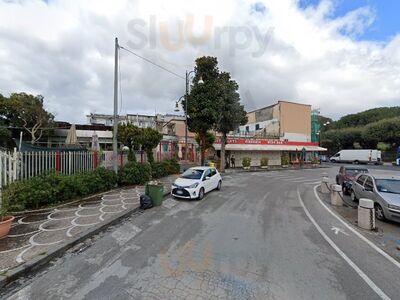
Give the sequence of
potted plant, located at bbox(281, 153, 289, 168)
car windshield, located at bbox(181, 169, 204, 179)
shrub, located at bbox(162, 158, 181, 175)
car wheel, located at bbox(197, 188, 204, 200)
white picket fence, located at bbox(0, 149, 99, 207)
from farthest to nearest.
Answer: potted plant, located at bbox(281, 153, 289, 168)
shrub, located at bbox(162, 158, 181, 175)
car windshield, located at bbox(181, 169, 204, 179)
car wheel, located at bbox(197, 188, 204, 200)
white picket fence, located at bbox(0, 149, 99, 207)

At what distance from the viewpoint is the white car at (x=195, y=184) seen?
1160 cm

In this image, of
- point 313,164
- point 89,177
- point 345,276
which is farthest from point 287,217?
point 313,164

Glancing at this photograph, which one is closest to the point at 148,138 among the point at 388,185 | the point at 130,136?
the point at 130,136

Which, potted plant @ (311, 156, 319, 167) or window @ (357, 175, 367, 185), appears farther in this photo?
potted plant @ (311, 156, 319, 167)

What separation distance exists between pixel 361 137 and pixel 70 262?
6628 cm

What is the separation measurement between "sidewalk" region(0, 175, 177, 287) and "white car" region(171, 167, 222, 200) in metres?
2.05

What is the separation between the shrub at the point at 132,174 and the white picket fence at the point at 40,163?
1502 mm

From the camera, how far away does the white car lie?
11602 millimetres

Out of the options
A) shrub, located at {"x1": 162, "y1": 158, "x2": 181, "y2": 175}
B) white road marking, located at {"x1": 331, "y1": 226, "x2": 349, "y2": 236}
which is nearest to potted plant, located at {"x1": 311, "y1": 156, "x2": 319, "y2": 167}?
shrub, located at {"x1": 162, "y1": 158, "x2": 181, "y2": 175}

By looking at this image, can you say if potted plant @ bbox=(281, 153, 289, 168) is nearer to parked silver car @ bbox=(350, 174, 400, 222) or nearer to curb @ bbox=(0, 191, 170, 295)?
parked silver car @ bbox=(350, 174, 400, 222)

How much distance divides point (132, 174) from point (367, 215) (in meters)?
11.0

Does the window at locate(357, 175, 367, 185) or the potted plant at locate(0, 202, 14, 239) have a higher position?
the window at locate(357, 175, 367, 185)

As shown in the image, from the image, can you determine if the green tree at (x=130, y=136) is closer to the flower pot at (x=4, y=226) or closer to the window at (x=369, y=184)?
the flower pot at (x=4, y=226)

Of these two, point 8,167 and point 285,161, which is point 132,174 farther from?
point 285,161
